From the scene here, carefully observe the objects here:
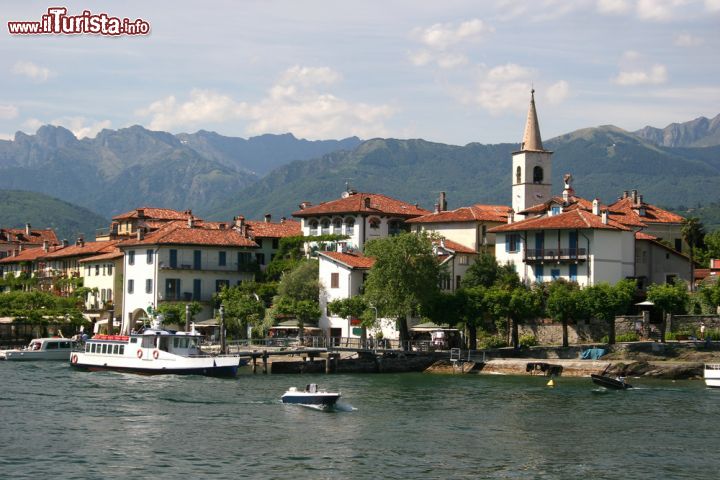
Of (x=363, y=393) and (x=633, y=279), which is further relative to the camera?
(x=633, y=279)

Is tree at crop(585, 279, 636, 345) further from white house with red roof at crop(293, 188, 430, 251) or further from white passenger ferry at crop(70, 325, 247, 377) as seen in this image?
white house with red roof at crop(293, 188, 430, 251)

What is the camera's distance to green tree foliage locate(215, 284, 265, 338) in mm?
99438

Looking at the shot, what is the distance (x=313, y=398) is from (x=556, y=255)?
38.3 meters

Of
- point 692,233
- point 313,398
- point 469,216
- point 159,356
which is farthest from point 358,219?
point 313,398

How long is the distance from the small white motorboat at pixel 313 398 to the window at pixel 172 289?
157ft

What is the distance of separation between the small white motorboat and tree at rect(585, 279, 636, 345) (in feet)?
101

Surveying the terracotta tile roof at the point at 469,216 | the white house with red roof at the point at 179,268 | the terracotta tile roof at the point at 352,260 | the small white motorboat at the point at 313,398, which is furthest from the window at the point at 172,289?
the small white motorboat at the point at 313,398

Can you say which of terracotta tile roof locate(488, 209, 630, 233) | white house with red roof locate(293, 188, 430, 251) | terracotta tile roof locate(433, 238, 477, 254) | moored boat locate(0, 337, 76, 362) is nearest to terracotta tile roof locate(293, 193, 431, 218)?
white house with red roof locate(293, 188, 430, 251)

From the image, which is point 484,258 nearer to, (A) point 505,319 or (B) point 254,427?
(A) point 505,319

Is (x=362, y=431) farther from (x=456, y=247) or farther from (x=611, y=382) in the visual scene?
(x=456, y=247)

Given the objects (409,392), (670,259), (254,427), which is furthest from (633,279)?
(254,427)

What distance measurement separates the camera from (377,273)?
287 ft

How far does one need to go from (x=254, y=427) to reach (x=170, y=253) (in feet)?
185

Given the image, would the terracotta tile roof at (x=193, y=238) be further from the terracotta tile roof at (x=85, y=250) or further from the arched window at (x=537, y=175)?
the arched window at (x=537, y=175)
